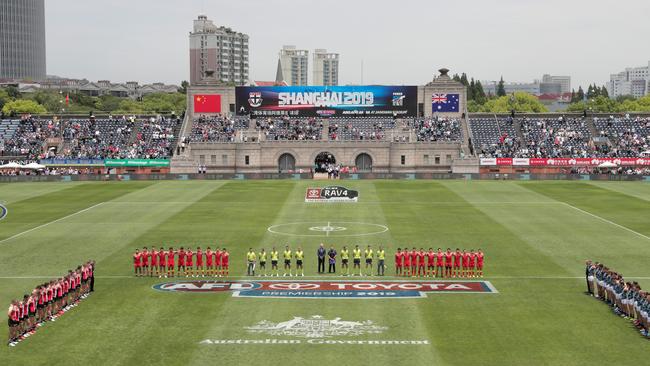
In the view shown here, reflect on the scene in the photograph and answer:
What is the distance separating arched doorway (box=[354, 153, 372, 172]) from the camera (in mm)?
106750

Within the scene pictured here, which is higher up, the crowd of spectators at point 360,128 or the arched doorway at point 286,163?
the crowd of spectators at point 360,128

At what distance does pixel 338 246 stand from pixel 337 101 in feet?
227

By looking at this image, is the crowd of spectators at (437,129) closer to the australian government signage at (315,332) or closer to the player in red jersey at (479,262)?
the player in red jersey at (479,262)

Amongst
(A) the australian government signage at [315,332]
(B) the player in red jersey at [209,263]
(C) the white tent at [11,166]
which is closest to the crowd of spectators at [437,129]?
(C) the white tent at [11,166]

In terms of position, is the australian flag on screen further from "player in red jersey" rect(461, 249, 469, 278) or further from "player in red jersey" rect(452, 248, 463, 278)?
"player in red jersey" rect(461, 249, 469, 278)

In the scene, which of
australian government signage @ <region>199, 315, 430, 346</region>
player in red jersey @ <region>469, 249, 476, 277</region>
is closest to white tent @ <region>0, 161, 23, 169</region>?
player in red jersey @ <region>469, 249, 476, 277</region>

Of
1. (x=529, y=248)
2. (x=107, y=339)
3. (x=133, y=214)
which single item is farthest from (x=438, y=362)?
(x=133, y=214)

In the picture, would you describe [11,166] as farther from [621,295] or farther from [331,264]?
[621,295]

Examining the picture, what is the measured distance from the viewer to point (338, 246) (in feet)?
153

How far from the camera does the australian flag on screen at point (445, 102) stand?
115m

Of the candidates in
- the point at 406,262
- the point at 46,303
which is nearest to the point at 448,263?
the point at 406,262

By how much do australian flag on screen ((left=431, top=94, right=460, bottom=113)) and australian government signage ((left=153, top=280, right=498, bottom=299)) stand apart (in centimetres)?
8073

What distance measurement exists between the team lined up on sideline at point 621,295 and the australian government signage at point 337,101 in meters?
80.9

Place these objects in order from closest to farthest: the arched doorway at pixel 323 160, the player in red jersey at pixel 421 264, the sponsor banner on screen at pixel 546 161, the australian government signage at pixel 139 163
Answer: the player in red jersey at pixel 421 264
the sponsor banner on screen at pixel 546 161
the australian government signage at pixel 139 163
the arched doorway at pixel 323 160
